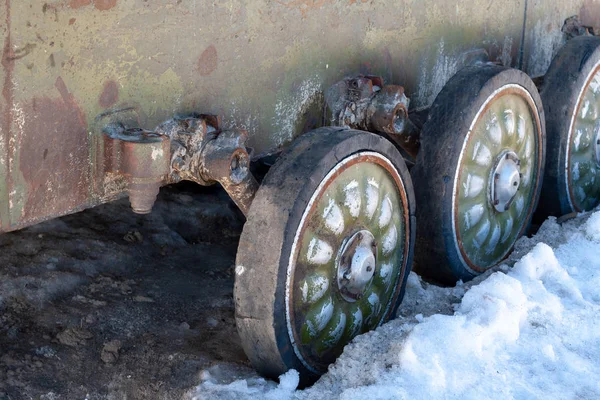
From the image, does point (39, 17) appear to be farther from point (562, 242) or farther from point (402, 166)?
point (562, 242)

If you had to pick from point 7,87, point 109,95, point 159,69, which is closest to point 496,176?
point 159,69

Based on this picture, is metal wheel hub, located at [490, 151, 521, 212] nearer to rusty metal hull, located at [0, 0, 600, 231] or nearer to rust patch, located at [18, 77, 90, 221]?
rusty metal hull, located at [0, 0, 600, 231]

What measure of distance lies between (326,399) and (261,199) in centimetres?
53

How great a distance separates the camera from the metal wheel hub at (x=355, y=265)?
2492 millimetres

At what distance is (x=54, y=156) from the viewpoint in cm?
203

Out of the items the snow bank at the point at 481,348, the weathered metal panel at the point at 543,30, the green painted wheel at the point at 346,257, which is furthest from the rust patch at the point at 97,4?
the weathered metal panel at the point at 543,30

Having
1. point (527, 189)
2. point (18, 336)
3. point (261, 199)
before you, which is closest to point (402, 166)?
point (261, 199)

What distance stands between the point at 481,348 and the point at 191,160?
0.95 metres

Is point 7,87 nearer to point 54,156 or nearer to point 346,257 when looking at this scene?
point 54,156

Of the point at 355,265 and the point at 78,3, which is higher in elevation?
the point at 78,3


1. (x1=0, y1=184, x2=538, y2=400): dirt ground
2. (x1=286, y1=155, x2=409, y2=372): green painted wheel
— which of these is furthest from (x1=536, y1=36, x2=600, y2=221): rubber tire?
(x1=286, y1=155, x2=409, y2=372): green painted wheel

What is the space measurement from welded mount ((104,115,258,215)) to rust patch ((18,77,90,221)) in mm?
102

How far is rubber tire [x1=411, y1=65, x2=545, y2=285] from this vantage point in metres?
2.97

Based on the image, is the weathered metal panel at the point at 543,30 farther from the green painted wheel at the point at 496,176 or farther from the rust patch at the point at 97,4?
the rust patch at the point at 97,4
